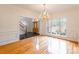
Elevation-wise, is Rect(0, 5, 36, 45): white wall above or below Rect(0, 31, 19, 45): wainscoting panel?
above

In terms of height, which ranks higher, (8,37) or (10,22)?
(10,22)

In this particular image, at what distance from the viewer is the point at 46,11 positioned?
3.17 meters

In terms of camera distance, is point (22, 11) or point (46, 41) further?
point (22, 11)

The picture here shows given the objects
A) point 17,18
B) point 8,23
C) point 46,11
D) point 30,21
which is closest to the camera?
point 46,11

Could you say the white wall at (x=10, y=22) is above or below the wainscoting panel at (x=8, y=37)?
above

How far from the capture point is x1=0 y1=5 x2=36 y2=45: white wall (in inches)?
147

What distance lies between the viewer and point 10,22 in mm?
4066

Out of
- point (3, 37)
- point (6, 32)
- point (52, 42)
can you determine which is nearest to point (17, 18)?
point (6, 32)

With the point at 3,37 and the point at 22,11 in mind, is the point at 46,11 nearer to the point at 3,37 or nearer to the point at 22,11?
the point at 22,11

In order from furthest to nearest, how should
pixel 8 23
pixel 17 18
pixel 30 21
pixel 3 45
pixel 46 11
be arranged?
pixel 17 18 → pixel 8 23 → pixel 3 45 → pixel 30 21 → pixel 46 11

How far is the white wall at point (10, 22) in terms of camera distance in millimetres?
3725

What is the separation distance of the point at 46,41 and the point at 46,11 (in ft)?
4.42

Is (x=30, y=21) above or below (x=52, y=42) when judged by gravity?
above

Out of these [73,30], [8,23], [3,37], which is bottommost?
[3,37]
